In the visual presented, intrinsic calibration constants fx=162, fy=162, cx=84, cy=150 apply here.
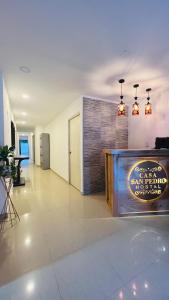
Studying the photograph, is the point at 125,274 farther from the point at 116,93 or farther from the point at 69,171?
the point at 69,171

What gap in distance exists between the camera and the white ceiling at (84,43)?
5.52 feet

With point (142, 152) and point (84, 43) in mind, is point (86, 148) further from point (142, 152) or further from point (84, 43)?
point (84, 43)

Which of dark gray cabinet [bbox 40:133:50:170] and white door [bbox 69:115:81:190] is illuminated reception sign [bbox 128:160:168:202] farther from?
dark gray cabinet [bbox 40:133:50:170]

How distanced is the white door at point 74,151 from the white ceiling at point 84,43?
1.45 meters

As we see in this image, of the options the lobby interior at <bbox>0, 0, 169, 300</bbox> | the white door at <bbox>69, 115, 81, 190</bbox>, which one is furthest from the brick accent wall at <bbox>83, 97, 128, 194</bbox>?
the white door at <bbox>69, 115, 81, 190</bbox>

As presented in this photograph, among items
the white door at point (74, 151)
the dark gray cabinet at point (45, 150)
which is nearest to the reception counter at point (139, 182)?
the white door at point (74, 151)

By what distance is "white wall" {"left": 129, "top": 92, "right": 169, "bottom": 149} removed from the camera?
3.98 metres

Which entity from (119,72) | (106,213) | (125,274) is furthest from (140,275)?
(119,72)

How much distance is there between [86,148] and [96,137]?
454 mm

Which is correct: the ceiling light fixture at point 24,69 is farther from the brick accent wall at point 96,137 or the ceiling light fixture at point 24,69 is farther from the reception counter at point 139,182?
the reception counter at point 139,182

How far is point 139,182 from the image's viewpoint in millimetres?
3084

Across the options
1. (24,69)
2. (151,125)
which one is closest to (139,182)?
(151,125)

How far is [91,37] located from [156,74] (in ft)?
5.44

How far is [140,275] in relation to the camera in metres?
1.63
